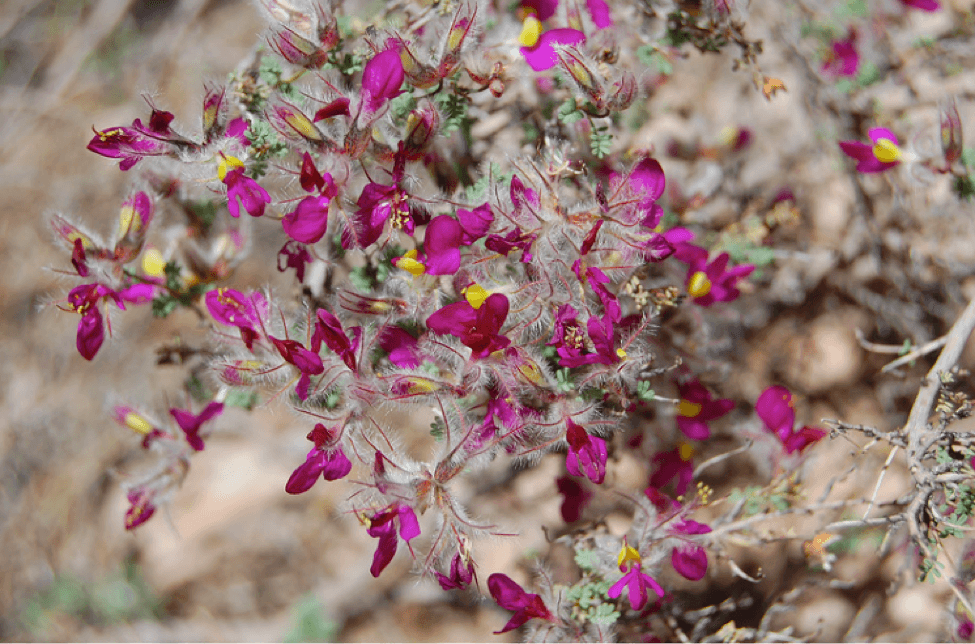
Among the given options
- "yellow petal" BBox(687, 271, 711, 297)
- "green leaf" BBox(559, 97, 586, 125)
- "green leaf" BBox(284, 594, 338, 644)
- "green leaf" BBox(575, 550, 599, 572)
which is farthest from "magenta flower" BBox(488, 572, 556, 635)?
"green leaf" BBox(284, 594, 338, 644)

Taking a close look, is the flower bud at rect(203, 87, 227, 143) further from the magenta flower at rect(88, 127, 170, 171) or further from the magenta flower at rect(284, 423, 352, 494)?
the magenta flower at rect(284, 423, 352, 494)

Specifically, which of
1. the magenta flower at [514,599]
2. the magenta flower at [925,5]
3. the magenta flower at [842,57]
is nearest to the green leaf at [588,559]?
the magenta flower at [514,599]

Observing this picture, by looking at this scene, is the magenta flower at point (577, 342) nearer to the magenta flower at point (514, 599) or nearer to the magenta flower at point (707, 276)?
the magenta flower at point (707, 276)

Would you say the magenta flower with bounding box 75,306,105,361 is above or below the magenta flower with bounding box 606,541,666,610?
above

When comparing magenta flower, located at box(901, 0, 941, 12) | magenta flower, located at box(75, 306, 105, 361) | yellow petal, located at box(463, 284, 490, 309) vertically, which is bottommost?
magenta flower, located at box(75, 306, 105, 361)

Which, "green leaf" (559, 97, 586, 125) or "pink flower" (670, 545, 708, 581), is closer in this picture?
"green leaf" (559, 97, 586, 125)

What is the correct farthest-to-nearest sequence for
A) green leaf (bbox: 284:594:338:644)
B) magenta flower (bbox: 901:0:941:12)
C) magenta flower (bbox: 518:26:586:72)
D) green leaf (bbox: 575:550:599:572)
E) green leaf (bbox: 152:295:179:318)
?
green leaf (bbox: 284:594:338:644), magenta flower (bbox: 901:0:941:12), green leaf (bbox: 152:295:179:318), green leaf (bbox: 575:550:599:572), magenta flower (bbox: 518:26:586:72)

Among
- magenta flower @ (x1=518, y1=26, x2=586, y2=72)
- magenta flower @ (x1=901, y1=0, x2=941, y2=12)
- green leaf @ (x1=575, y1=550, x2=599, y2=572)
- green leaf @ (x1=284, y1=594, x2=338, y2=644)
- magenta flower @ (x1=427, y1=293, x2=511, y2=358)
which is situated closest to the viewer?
magenta flower @ (x1=427, y1=293, x2=511, y2=358)
